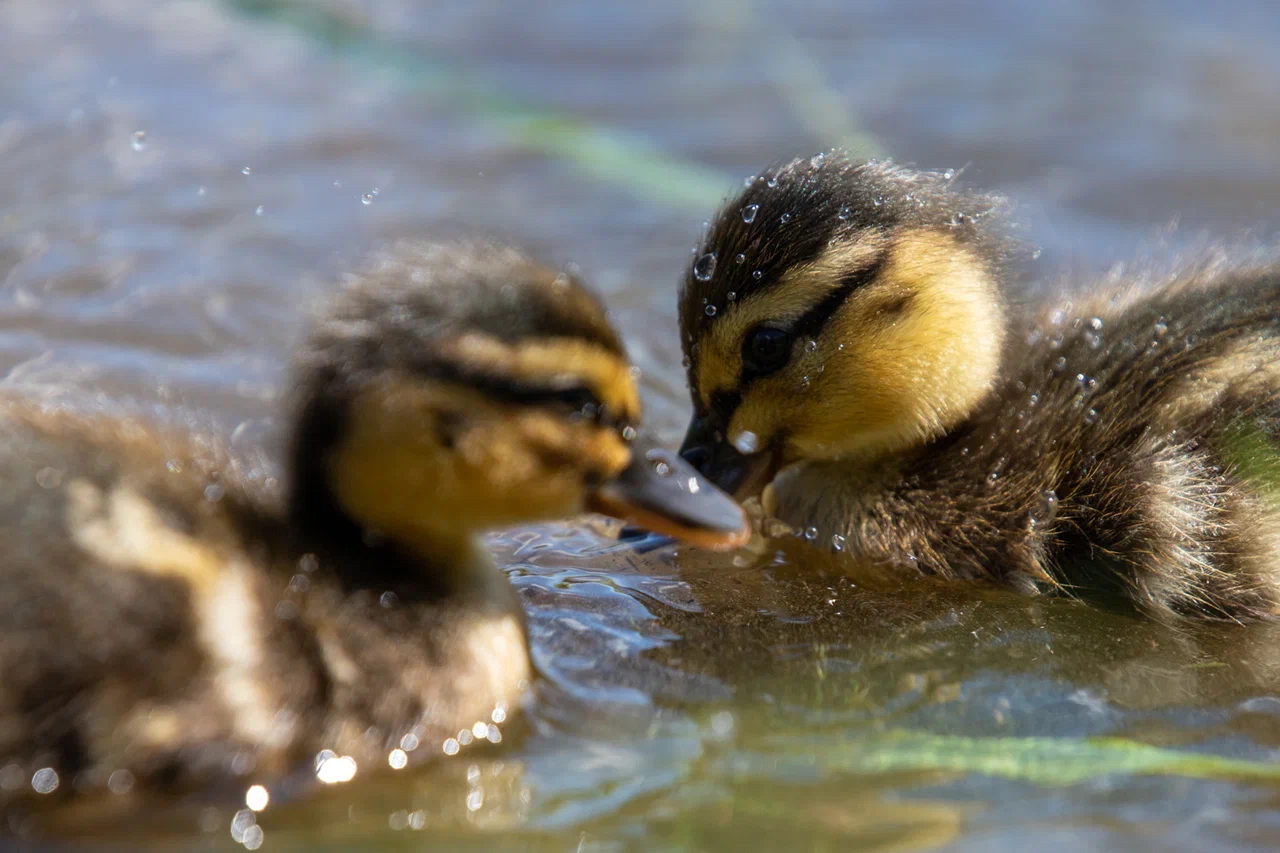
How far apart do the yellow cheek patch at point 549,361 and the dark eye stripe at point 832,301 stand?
851mm

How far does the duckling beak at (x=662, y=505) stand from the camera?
2910 mm

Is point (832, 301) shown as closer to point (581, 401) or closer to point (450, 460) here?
point (581, 401)

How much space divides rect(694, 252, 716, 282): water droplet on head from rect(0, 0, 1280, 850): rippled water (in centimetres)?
63

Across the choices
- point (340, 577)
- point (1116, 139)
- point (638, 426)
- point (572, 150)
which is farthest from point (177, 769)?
point (1116, 139)

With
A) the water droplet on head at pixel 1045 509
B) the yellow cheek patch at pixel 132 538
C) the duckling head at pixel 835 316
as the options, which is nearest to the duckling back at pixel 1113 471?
the water droplet on head at pixel 1045 509

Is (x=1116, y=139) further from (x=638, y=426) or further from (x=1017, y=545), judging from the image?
(x=638, y=426)

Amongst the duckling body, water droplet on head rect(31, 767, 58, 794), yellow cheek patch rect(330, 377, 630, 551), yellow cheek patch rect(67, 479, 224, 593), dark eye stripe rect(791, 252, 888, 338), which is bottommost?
water droplet on head rect(31, 767, 58, 794)

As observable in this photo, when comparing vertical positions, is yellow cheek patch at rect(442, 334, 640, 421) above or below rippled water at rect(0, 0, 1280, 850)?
above

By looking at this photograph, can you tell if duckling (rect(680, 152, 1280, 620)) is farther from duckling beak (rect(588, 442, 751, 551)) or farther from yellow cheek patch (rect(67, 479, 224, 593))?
yellow cheek patch (rect(67, 479, 224, 593))

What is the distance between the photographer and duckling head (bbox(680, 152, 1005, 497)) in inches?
138

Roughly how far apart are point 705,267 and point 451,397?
106 cm

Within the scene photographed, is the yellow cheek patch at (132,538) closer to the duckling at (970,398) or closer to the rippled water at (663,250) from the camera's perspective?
the rippled water at (663,250)

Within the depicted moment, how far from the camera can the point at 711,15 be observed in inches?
275

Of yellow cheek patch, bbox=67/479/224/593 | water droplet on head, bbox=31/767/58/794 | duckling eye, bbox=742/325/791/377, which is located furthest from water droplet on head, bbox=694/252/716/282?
water droplet on head, bbox=31/767/58/794
